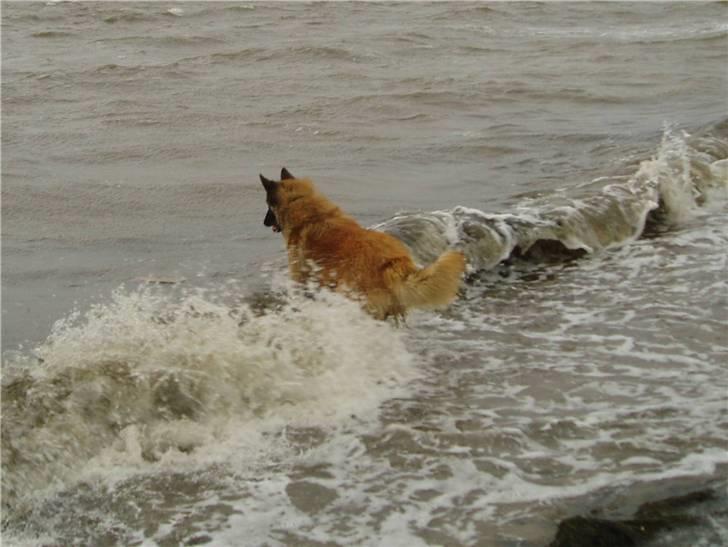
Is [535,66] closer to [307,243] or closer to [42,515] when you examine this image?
[307,243]

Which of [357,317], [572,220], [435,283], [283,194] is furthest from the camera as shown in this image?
[572,220]

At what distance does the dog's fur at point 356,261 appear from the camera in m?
5.59

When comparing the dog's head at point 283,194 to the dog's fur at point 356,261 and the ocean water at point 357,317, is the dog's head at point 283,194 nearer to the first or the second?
the dog's fur at point 356,261

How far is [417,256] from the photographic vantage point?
7578 mm

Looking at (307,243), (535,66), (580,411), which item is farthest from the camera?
(535,66)

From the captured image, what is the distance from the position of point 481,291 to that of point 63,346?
2.89 m

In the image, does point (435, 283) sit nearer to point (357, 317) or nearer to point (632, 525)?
point (357, 317)

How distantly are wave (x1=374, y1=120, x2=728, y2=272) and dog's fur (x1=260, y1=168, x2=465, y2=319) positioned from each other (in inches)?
51.2

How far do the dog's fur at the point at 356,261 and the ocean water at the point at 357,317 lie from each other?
0.53 feet

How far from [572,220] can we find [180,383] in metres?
4.05

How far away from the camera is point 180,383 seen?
5.25 m

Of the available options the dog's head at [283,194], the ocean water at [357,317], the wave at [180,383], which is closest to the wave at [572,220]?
the ocean water at [357,317]

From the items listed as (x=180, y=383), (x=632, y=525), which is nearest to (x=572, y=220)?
(x=180, y=383)

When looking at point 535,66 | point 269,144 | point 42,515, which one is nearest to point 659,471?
point 42,515
